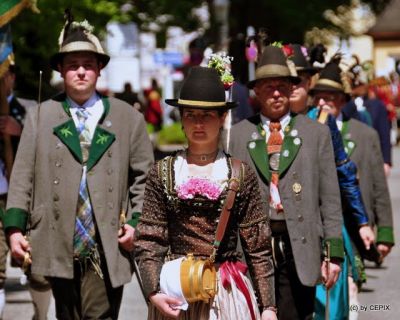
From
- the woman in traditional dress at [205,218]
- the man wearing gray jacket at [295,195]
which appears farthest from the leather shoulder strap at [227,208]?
the man wearing gray jacket at [295,195]

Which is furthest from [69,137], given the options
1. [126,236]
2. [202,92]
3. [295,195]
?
[202,92]

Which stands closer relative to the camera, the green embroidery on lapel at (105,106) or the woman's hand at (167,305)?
the woman's hand at (167,305)

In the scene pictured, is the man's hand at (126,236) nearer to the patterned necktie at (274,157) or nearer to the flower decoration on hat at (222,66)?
the patterned necktie at (274,157)

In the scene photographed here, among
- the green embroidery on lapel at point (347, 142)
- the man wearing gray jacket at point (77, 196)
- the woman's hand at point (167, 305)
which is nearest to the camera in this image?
the woman's hand at point (167, 305)

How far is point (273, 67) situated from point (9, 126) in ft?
8.09

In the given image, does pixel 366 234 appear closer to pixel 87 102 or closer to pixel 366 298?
pixel 87 102

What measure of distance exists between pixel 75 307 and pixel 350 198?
6.02ft

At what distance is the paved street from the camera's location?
Answer: 393 inches

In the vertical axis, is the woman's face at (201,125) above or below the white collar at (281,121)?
below

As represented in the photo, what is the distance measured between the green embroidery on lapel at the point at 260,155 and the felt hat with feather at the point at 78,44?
926mm

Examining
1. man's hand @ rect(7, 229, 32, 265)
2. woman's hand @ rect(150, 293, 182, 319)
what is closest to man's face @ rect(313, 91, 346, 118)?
man's hand @ rect(7, 229, 32, 265)

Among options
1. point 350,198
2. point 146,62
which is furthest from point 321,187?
point 146,62

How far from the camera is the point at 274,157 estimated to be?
6898mm

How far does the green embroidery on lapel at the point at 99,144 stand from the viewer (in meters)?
6.91
